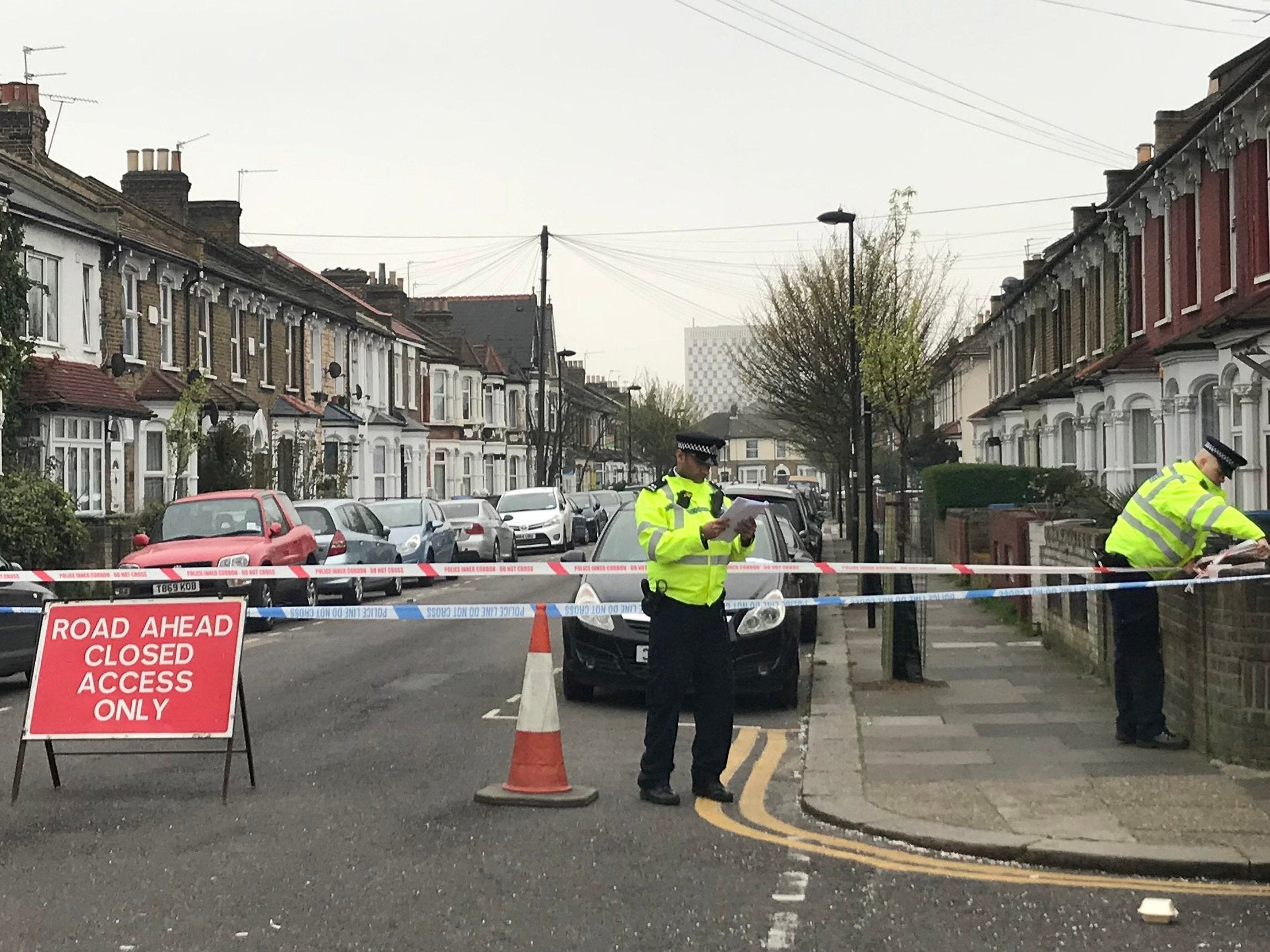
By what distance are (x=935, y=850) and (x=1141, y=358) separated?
21.5 m

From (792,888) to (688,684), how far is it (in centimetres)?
193

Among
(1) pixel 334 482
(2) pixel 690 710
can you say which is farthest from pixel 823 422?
(2) pixel 690 710

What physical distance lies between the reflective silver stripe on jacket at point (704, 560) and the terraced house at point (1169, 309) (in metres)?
A: 4.05

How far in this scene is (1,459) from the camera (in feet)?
81.6

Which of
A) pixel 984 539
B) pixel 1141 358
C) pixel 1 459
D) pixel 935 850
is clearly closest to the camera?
pixel 935 850

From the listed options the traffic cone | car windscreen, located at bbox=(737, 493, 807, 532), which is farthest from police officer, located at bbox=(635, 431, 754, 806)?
Result: car windscreen, located at bbox=(737, 493, 807, 532)

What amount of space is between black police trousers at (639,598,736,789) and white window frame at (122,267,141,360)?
25.4m

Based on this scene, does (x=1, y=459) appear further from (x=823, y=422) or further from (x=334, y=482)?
(x=823, y=422)

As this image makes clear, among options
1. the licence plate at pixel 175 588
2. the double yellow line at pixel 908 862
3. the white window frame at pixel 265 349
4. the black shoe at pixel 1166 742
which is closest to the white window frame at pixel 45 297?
the licence plate at pixel 175 588

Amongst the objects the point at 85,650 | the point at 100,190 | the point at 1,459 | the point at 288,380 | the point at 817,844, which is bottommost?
the point at 817,844

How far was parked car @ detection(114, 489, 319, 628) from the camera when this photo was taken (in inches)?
726

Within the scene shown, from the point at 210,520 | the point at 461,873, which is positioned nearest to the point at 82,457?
the point at 210,520

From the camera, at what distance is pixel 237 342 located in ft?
125

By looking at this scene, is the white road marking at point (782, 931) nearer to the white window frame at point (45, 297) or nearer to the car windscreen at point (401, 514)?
the car windscreen at point (401, 514)
